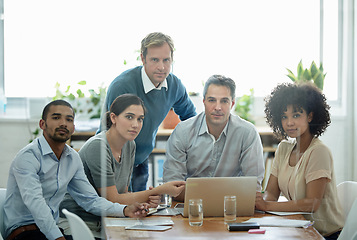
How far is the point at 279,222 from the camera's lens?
1775 mm

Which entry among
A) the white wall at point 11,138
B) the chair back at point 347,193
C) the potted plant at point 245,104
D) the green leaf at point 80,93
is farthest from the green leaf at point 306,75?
the white wall at point 11,138

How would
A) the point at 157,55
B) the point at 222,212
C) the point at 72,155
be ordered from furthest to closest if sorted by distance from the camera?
the point at 157,55
the point at 72,155
the point at 222,212

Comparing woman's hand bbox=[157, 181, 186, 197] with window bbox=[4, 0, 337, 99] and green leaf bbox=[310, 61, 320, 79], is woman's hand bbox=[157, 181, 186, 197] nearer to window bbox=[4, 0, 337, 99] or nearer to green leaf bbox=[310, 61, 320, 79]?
window bbox=[4, 0, 337, 99]

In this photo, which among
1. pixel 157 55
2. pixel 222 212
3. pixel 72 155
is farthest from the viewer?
pixel 157 55

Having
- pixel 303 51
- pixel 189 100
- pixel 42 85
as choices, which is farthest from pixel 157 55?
pixel 303 51

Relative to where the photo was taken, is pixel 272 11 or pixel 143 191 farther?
pixel 272 11

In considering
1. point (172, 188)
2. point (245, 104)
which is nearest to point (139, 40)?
point (245, 104)

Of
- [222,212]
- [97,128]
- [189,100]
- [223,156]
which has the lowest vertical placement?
[222,212]

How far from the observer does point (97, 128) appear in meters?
2.17

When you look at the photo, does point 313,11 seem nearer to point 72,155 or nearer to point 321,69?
point 321,69

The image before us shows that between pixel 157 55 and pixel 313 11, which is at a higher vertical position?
pixel 313 11

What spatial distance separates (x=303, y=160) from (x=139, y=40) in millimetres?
1016

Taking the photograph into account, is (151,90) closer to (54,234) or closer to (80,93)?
(80,93)

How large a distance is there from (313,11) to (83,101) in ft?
4.25
